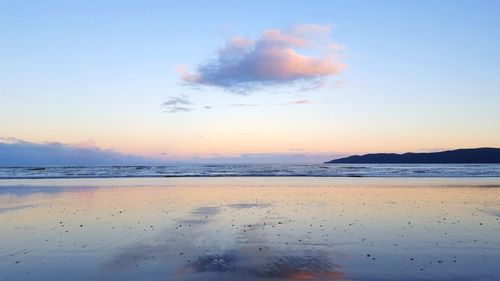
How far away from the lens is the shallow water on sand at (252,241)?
858cm

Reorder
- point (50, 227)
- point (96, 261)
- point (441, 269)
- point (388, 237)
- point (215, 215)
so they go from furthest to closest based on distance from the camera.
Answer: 1. point (215, 215)
2. point (50, 227)
3. point (388, 237)
4. point (96, 261)
5. point (441, 269)

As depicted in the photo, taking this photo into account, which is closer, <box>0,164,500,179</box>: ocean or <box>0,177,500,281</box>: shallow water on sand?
A: <box>0,177,500,281</box>: shallow water on sand

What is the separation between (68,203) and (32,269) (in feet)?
42.9

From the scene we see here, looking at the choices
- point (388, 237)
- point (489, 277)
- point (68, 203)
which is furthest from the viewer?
point (68, 203)

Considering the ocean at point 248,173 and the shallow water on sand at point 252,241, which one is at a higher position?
the ocean at point 248,173

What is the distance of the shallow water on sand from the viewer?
858 centimetres

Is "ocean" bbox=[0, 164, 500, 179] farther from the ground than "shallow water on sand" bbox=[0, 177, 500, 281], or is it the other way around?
"ocean" bbox=[0, 164, 500, 179]

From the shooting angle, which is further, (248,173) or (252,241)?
(248,173)

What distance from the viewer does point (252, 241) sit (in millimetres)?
11570

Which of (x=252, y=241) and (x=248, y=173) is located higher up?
(x=248, y=173)

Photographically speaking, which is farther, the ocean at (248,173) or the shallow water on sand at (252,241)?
the ocean at (248,173)

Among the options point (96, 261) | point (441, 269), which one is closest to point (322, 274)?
point (441, 269)

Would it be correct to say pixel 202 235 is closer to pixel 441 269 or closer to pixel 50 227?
pixel 50 227

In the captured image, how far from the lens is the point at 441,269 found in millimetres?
8695
